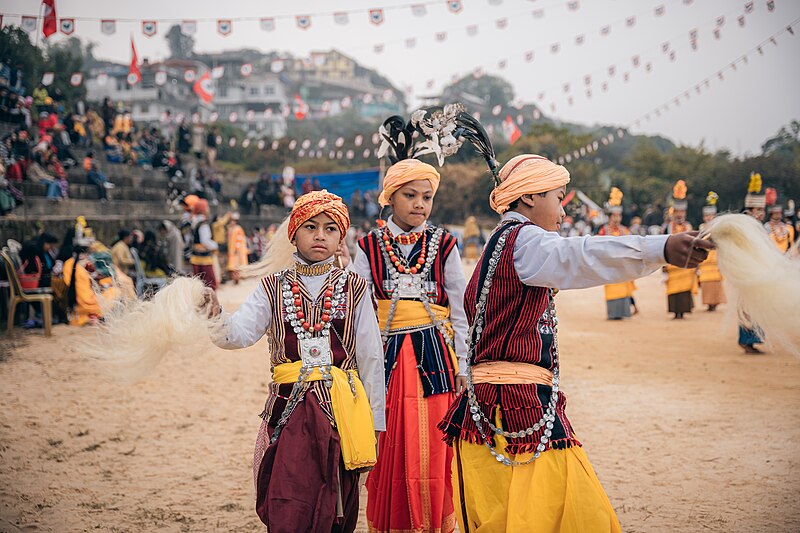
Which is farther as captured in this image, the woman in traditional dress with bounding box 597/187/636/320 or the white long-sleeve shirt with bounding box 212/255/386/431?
the woman in traditional dress with bounding box 597/187/636/320

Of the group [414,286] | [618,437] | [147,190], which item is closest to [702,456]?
[618,437]

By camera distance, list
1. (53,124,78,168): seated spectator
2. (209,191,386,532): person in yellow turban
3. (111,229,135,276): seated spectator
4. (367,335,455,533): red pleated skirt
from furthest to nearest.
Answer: (53,124,78,168): seated spectator
(111,229,135,276): seated spectator
(367,335,455,533): red pleated skirt
(209,191,386,532): person in yellow turban

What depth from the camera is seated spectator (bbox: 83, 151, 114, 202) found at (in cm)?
2037

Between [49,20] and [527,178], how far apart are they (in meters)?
12.0

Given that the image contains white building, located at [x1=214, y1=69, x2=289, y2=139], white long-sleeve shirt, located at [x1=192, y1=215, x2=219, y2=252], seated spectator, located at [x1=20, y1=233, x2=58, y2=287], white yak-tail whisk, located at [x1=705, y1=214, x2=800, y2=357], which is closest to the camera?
white yak-tail whisk, located at [x1=705, y1=214, x2=800, y2=357]

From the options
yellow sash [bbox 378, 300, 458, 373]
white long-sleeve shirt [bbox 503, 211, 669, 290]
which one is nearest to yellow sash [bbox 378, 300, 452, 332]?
yellow sash [bbox 378, 300, 458, 373]

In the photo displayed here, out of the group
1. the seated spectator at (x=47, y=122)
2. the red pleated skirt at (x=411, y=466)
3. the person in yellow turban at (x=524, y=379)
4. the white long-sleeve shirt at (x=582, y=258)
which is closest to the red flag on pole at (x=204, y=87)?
the seated spectator at (x=47, y=122)

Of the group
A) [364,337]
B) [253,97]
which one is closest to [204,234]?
[364,337]

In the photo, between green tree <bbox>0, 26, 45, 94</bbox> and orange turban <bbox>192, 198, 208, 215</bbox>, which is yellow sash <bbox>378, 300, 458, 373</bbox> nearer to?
green tree <bbox>0, 26, 45, 94</bbox>

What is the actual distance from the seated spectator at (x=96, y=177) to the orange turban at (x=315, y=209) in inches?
707

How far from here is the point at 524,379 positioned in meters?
3.05

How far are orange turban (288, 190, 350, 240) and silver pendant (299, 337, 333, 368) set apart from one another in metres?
0.55

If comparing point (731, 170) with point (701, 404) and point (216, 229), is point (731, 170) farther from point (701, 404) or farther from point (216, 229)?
point (701, 404)

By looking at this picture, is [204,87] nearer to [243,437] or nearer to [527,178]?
[243,437]
